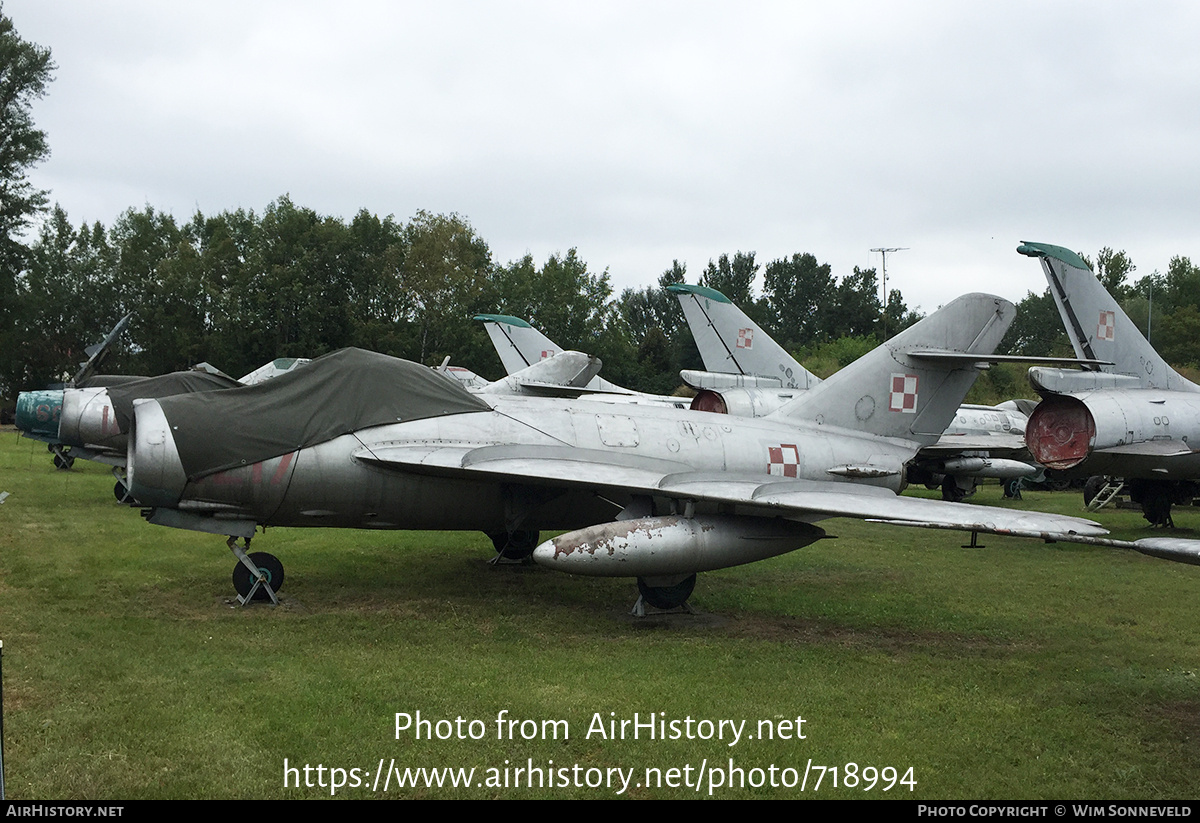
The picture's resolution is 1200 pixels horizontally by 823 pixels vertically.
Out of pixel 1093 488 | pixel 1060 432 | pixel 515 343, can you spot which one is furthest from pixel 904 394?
pixel 515 343

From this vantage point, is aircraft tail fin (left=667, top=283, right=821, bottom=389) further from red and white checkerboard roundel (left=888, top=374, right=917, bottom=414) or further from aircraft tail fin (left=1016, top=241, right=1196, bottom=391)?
red and white checkerboard roundel (left=888, top=374, right=917, bottom=414)

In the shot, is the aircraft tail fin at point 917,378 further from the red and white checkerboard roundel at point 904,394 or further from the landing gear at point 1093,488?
the landing gear at point 1093,488

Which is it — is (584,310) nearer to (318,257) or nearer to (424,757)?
(318,257)

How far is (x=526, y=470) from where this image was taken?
8.03 metres

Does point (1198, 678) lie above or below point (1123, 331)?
below

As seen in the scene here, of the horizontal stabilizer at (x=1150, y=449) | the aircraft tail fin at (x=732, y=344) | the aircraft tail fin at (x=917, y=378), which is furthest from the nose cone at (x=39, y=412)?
the horizontal stabilizer at (x=1150, y=449)

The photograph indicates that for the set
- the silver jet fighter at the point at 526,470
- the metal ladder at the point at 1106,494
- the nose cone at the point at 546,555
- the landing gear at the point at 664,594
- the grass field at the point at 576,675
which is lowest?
the grass field at the point at 576,675

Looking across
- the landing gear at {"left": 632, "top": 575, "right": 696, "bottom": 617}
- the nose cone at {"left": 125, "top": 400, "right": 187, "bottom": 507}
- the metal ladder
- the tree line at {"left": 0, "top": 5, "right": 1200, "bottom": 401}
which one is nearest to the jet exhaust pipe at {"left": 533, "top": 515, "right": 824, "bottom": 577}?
the landing gear at {"left": 632, "top": 575, "right": 696, "bottom": 617}

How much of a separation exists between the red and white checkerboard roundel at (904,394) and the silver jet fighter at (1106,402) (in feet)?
12.8

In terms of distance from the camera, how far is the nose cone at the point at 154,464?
788 cm

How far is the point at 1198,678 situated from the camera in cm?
694

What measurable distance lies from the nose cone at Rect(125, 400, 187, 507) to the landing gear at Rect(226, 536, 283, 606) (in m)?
0.85

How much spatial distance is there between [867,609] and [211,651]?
6302 millimetres

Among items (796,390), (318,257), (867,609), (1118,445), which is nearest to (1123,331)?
(1118,445)
